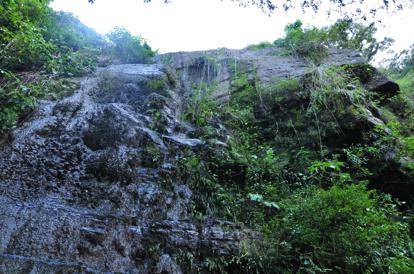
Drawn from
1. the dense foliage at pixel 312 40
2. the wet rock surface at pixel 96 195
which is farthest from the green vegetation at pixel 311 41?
the wet rock surface at pixel 96 195

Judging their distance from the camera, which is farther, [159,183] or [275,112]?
[275,112]

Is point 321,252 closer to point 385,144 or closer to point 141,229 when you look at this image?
point 141,229

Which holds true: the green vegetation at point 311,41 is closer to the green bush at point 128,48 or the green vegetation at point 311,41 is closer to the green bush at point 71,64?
the green bush at point 128,48

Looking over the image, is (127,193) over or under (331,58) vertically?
under

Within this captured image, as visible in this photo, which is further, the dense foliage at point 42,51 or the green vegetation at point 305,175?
the dense foliage at point 42,51

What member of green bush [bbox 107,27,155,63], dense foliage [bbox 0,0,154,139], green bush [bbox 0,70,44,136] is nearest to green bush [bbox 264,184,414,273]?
green bush [bbox 0,70,44,136]

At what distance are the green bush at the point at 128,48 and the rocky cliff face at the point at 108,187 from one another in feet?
6.65

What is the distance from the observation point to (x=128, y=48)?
8945mm

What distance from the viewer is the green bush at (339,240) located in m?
3.83

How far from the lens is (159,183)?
4.74 meters

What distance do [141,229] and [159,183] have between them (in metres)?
0.91

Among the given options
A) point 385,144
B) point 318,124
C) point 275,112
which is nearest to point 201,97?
point 275,112

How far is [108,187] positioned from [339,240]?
122 inches

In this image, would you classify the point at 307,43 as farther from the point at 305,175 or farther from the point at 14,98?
the point at 14,98
